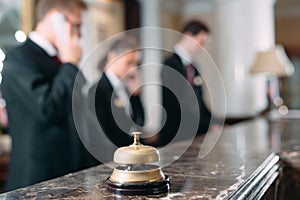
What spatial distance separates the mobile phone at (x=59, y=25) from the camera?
1735 millimetres

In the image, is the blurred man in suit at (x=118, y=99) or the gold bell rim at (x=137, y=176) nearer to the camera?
the gold bell rim at (x=137, y=176)

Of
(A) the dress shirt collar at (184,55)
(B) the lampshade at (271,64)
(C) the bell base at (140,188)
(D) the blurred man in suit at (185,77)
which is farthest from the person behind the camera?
(B) the lampshade at (271,64)

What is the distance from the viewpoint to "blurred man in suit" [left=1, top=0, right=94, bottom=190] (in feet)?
5.21

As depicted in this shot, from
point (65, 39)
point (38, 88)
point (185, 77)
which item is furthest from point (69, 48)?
point (185, 77)

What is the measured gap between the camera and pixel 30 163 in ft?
5.38

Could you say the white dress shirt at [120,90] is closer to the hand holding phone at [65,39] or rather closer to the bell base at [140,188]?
the hand holding phone at [65,39]

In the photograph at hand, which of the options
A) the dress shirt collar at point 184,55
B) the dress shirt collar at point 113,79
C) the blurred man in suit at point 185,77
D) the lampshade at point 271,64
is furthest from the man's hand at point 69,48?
the lampshade at point 271,64

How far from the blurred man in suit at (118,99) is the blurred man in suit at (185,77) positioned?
0.79 feet

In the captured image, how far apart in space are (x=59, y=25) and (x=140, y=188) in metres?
1.06

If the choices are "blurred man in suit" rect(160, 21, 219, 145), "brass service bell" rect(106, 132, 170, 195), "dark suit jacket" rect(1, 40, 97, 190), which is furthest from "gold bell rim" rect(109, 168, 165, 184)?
"blurred man in suit" rect(160, 21, 219, 145)

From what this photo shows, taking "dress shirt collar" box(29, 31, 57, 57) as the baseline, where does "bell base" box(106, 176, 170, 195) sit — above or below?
below

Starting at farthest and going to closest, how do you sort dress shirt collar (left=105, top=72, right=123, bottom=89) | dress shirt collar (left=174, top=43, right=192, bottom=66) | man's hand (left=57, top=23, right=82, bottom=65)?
dress shirt collar (left=174, top=43, right=192, bottom=66) → dress shirt collar (left=105, top=72, right=123, bottom=89) → man's hand (left=57, top=23, right=82, bottom=65)

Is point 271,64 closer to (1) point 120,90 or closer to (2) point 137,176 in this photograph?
(1) point 120,90

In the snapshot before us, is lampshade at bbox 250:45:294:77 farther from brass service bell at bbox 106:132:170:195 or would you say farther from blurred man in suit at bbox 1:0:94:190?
brass service bell at bbox 106:132:170:195
